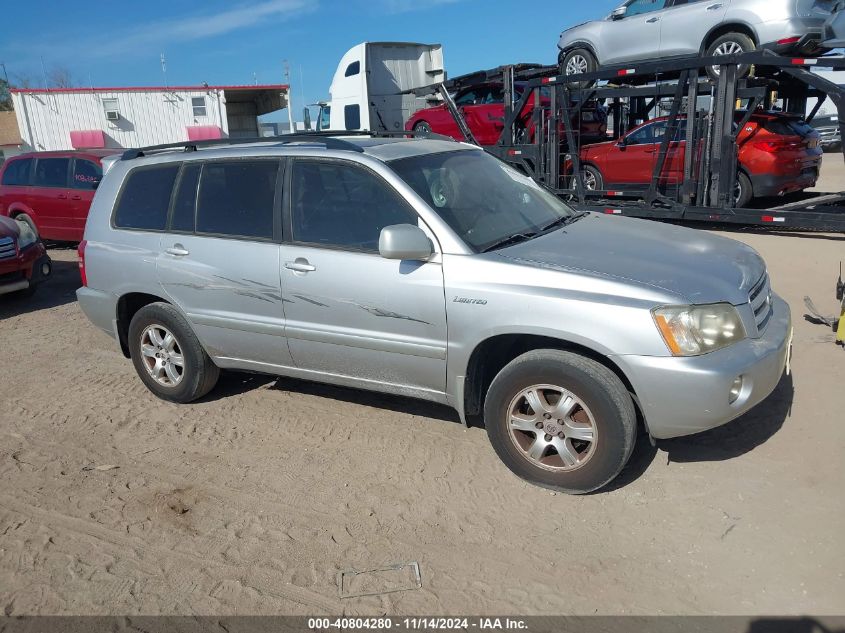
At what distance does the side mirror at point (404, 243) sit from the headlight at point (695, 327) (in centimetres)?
123

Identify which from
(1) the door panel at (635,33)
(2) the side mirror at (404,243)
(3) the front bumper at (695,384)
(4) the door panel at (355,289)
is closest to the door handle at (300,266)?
→ (4) the door panel at (355,289)

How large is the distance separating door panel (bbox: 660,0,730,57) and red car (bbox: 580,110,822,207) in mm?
1108

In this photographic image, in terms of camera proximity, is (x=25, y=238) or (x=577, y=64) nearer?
(x=25, y=238)

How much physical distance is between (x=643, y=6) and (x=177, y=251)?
949 centimetres

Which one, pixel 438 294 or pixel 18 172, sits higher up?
pixel 18 172

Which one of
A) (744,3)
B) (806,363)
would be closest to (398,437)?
(806,363)

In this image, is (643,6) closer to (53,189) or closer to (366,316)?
(366,316)

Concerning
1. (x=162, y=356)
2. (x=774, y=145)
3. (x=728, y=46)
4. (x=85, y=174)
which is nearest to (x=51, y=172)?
(x=85, y=174)

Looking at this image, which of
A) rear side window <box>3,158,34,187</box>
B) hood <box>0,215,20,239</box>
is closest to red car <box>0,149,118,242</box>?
rear side window <box>3,158,34,187</box>

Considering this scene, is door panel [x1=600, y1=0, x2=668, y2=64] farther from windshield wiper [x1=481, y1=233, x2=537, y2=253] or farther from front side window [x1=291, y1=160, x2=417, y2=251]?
front side window [x1=291, y1=160, x2=417, y2=251]

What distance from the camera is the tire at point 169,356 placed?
472cm

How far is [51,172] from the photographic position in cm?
1104

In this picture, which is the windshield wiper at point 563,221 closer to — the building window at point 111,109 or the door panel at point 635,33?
the door panel at point 635,33

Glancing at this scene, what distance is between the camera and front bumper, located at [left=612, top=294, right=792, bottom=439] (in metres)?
3.10
